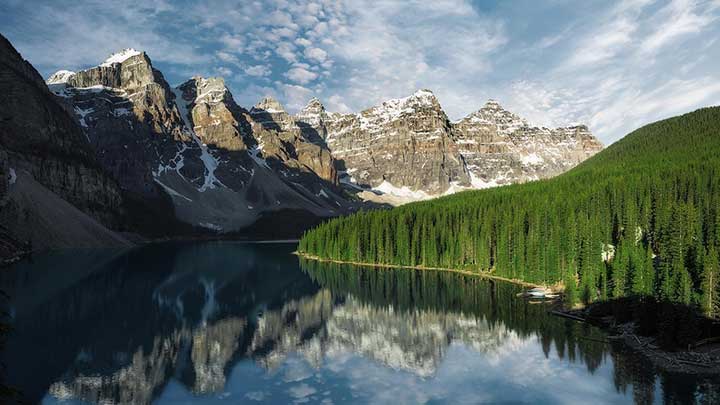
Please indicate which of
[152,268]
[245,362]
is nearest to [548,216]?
[245,362]

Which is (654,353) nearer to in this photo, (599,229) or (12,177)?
(599,229)

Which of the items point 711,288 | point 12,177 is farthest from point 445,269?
point 12,177

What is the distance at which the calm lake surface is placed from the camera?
137 ft

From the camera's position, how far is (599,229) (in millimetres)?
86062

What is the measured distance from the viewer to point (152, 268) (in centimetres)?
13925

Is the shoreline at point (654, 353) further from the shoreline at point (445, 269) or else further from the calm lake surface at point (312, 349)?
the shoreline at point (445, 269)

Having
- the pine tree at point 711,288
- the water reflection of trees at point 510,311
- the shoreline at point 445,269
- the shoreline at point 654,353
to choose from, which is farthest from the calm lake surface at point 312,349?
the pine tree at point 711,288

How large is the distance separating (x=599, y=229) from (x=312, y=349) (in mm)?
54305

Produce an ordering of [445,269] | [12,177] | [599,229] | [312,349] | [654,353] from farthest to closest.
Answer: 1. [12,177]
2. [445,269]
3. [599,229]
4. [312,349]
5. [654,353]

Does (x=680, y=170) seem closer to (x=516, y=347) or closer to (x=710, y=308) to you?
(x=710, y=308)

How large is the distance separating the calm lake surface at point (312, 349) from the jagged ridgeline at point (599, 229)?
9.92 metres

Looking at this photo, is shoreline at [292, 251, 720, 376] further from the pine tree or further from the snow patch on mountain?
the snow patch on mountain

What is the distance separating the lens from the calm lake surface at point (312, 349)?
4169cm

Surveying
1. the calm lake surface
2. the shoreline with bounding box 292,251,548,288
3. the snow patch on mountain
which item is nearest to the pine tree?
the calm lake surface
